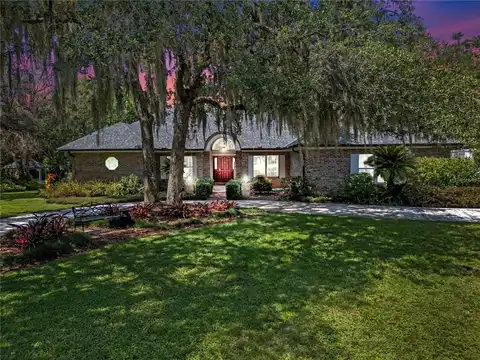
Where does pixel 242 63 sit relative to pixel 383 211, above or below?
above

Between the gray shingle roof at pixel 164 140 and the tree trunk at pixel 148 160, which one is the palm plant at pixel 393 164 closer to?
the gray shingle roof at pixel 164 140

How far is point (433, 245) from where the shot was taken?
7719mm

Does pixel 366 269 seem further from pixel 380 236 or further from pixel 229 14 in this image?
pixel 229 14

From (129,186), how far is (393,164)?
13.8 m

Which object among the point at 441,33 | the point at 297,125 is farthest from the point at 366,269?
the point at 441,33

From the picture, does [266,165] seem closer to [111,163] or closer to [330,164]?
[330,164]

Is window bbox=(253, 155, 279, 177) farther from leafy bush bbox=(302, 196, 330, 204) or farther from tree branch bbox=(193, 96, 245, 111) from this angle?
tree branch bbox=(193, 96, 245, 111)

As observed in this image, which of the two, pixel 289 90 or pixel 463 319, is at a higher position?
pixel 289 90

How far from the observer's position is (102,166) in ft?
68.2

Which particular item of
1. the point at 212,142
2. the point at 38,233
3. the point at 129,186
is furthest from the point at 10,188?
the point at 38,233

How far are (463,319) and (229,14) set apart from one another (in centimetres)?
864

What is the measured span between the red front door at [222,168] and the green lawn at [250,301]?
14662 mm

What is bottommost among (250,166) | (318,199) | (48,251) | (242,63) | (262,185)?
(48,251)

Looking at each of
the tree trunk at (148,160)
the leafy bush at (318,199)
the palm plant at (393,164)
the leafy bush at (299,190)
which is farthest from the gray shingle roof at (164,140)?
the tree trunk at (148,160)
